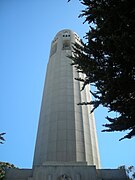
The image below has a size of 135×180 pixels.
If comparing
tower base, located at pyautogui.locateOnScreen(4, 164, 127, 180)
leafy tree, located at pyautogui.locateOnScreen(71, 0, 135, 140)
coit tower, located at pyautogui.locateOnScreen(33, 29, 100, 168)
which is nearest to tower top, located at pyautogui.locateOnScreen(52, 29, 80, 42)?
coit tower, located at pyautogui.locateOnScreen(33, 29, 100, 168)

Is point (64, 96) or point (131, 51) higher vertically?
point (64, 96)

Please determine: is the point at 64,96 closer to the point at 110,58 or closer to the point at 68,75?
the point at 68,75

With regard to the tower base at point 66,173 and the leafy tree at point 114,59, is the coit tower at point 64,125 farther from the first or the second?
the leafy tree at point 114,59

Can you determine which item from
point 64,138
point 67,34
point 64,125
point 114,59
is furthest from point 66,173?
point 67,34

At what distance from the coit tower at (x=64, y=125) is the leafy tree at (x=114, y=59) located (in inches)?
442

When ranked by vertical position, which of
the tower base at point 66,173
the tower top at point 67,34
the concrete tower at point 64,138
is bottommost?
the tower base at point 66,173

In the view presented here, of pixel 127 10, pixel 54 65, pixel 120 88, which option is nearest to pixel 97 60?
pixel 120 88

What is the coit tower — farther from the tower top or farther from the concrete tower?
the tower top

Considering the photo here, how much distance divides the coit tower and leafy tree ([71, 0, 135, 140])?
1123cm

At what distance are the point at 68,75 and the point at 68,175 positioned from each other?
1301 cm

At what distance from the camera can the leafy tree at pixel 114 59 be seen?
558 cm

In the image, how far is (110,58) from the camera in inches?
236

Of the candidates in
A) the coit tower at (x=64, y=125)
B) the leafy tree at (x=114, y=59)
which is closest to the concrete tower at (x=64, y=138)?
the coit tower at (x=64, y=125)

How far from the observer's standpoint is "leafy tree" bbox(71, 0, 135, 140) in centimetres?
558
